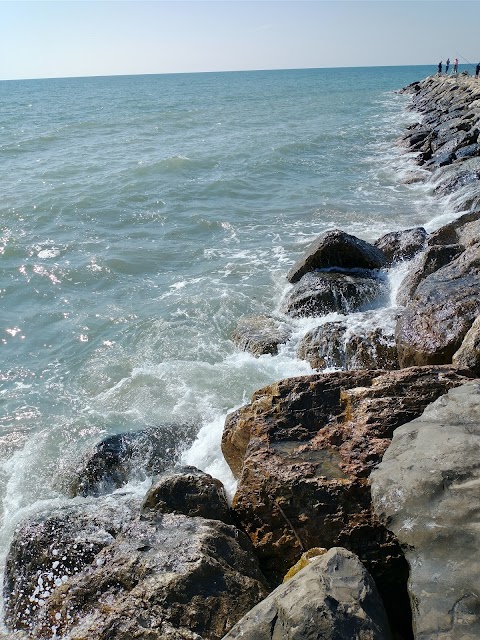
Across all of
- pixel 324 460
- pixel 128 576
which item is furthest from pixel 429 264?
pixel 128 576

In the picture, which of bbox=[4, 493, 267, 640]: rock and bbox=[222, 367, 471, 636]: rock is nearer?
bbox=[4, 493, 267, 640]: rock

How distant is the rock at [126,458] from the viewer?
7.28 m

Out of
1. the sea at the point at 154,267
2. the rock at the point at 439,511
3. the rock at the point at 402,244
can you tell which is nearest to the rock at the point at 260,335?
the sea at the point at 154,267

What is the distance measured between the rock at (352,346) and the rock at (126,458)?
2.39 metres

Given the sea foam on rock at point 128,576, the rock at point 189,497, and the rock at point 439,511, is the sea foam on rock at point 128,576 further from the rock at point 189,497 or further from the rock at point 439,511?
the rock at point 439,511

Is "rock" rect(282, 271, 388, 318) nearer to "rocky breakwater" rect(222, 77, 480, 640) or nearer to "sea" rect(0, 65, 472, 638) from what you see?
"sea" rect(0, 65, 472, 638)

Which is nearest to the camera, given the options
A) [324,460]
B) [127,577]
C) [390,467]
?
[390,467]

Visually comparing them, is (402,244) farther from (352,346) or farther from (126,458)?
(126,458)

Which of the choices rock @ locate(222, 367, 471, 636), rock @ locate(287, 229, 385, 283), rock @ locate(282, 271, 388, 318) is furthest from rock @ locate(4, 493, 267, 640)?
rock @ locate(287, 229, 385, 283)

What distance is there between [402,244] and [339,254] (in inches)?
74.0

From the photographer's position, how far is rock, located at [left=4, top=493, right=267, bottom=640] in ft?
12.7

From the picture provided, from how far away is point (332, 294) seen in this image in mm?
10516

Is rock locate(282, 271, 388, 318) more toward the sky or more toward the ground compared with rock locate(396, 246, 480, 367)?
more toward the ground

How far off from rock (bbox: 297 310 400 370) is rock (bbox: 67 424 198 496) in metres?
2.39
